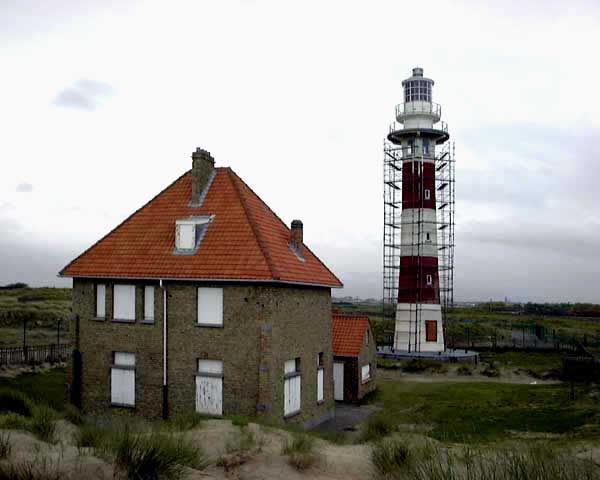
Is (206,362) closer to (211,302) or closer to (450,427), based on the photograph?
Answer: (211,302)

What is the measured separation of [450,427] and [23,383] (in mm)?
20197

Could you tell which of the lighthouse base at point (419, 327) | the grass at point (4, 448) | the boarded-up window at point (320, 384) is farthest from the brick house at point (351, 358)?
the grass at point (4, 448)

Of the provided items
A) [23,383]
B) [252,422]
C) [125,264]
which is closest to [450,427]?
[252,422]

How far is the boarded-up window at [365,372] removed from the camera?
96.6ft

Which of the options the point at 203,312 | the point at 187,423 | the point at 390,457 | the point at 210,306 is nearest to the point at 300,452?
the point at 390,457

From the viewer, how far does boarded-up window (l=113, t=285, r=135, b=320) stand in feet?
73.6

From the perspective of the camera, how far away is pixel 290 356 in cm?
2175

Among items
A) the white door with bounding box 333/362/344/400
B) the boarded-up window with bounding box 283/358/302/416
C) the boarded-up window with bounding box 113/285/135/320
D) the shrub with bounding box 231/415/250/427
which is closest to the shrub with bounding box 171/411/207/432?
the shrub with bounding box 231/415/250/427

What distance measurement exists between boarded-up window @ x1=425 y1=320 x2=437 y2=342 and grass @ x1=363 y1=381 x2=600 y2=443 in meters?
9.68

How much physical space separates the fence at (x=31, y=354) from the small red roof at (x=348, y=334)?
49.7ft

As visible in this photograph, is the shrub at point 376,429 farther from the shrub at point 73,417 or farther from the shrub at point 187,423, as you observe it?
the shrub at point 73,417

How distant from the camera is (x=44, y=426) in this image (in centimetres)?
1366

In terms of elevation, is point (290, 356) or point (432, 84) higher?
point (432, 84)

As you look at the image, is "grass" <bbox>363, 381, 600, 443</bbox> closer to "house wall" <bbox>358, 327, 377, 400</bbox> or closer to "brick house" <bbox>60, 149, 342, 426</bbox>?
"house wall" <bbox>358, 327, 377, 400</bbox>
